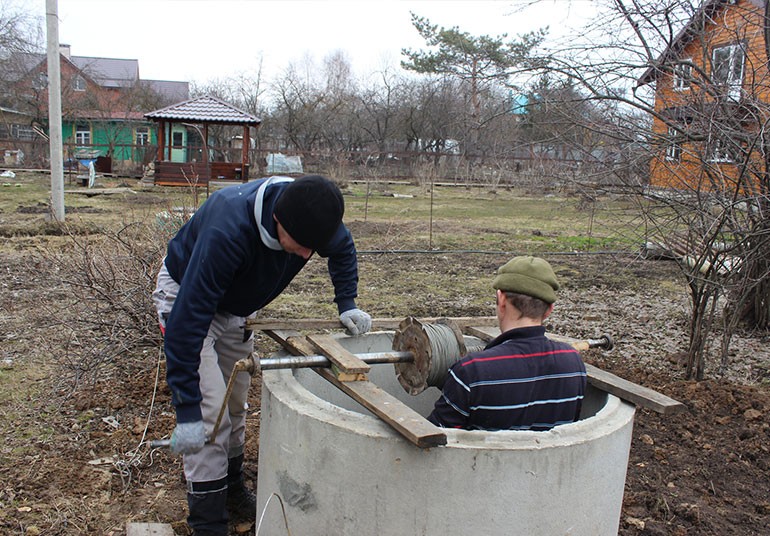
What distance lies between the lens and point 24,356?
16.1 ft

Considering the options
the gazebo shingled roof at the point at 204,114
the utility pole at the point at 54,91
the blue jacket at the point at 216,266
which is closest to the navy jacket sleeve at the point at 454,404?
the blue jacket at the point at 216,266

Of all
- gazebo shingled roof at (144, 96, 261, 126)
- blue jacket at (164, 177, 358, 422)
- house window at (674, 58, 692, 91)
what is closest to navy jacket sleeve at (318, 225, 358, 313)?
blue jacket at (164, 177, 358, 422)

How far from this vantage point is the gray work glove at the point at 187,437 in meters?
2.35

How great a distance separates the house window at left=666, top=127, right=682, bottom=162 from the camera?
4750mm

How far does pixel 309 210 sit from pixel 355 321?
34.6 inches

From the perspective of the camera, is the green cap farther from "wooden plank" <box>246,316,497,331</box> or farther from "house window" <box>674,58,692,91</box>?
"house window" <box>674,58,692,91</box>

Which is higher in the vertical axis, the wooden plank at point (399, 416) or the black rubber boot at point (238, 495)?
the wooden plank at point (399, 416)

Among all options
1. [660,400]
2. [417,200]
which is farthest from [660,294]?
[417,200]

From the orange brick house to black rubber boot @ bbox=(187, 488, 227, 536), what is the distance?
3510mm

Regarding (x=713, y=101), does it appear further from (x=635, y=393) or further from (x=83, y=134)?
(x=83, y=134)

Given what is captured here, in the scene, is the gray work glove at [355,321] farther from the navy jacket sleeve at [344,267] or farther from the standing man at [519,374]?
the standing man at [519,374]

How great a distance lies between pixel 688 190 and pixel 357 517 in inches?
142

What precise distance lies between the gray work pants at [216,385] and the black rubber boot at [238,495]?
53mm

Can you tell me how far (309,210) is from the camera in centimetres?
230
